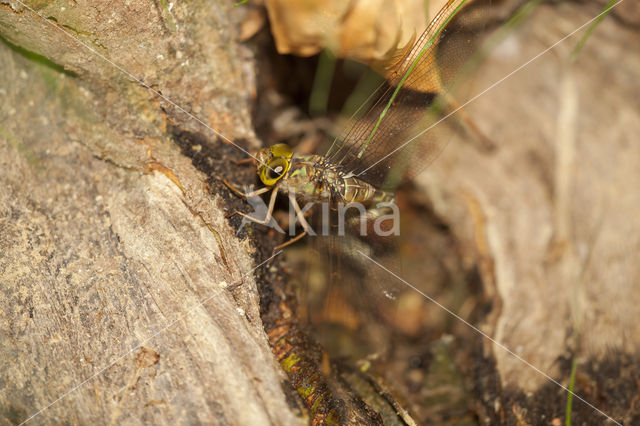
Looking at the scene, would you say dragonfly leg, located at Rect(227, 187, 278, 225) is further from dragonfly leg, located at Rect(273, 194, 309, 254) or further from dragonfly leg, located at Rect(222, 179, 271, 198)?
dragonfly leg, located at Rect(273, 194, 309, 254)

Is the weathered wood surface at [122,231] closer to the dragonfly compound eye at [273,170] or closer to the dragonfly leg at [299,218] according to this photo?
the dragonfly compound eye at [273,170]

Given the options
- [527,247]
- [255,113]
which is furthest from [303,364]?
[527,247]

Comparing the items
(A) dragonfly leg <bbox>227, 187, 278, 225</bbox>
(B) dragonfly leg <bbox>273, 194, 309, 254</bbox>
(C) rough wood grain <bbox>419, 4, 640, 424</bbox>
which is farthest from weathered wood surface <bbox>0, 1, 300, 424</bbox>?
(C) rough wood grain <bbox>419, 4, 640, 424</bbox>

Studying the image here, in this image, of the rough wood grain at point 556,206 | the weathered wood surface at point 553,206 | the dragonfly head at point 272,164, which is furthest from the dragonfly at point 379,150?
the rough wood grain at point 556,206

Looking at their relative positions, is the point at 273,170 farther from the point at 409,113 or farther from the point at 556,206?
the point at 556,206

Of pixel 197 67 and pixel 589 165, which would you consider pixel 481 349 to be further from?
pixel 197 67

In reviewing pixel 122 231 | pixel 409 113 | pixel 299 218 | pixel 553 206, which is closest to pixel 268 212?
pixel 299 218
